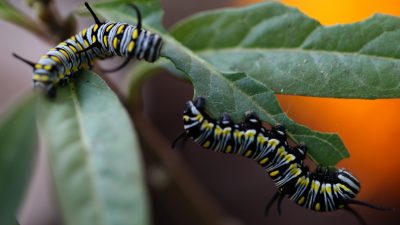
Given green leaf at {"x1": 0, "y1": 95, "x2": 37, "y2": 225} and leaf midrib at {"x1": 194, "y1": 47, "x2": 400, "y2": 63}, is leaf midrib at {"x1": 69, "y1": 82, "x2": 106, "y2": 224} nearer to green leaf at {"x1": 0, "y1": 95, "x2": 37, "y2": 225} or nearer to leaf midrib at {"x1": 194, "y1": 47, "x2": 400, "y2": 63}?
green leaf at {"x1": 0, "y1": 95, "x2": 37, "y2": 225}

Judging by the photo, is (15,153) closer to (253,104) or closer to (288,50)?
(253,104)

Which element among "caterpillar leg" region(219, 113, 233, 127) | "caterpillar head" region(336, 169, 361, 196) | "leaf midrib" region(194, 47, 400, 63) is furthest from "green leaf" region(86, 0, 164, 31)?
"caterpillar head" region(336, 169, 361, 196)

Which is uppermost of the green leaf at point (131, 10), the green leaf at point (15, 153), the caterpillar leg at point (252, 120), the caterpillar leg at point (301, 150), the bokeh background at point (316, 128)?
the green leaf at point (131, 10)

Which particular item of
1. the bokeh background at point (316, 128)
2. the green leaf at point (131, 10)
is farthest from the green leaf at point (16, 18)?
the bokeh background at point (316, 128)

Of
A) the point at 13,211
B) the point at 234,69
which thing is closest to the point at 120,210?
the point at 13,211

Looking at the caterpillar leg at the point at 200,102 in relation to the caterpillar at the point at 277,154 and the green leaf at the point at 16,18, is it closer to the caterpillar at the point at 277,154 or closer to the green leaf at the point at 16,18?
the caterpillar at the point at 277,154
